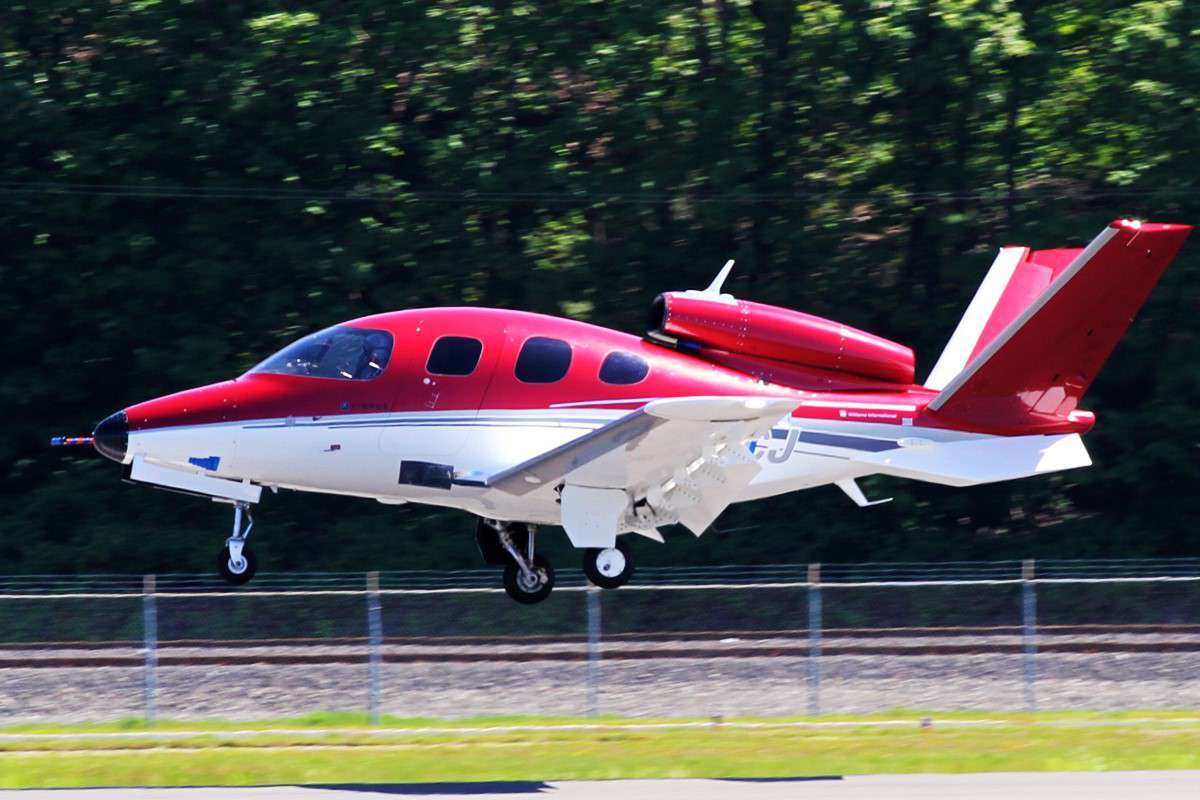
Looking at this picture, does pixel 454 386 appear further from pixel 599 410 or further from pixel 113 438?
pixel 113 438

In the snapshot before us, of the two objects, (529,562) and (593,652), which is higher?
(529,562)

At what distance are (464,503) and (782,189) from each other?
43.8 ft

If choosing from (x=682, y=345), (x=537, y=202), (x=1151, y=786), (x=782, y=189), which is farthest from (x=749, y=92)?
(x=1151, y=786)

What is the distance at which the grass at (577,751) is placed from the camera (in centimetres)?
1894

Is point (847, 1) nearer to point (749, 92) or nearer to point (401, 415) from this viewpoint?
point (749, 92)

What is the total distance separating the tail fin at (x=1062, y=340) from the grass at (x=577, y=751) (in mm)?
3799

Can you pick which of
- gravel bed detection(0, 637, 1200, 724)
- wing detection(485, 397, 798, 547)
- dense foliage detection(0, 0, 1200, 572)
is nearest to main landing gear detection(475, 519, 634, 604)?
→ wing detection(485, 397, 798, 547)

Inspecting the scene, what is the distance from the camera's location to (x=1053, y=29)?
29734 mm

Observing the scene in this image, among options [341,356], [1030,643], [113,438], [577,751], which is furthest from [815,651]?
[113,438]

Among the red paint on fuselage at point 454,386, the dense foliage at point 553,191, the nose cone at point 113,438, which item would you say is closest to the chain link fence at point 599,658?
the nose cone at point 113,438

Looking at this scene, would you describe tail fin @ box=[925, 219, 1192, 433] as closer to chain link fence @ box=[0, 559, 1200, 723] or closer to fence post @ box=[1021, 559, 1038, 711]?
chain link fence @ box=[0, 559, 1200, 723]

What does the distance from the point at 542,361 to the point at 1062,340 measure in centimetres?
566

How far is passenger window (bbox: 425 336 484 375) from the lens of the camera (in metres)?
18.8

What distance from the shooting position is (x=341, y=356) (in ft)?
61.9
